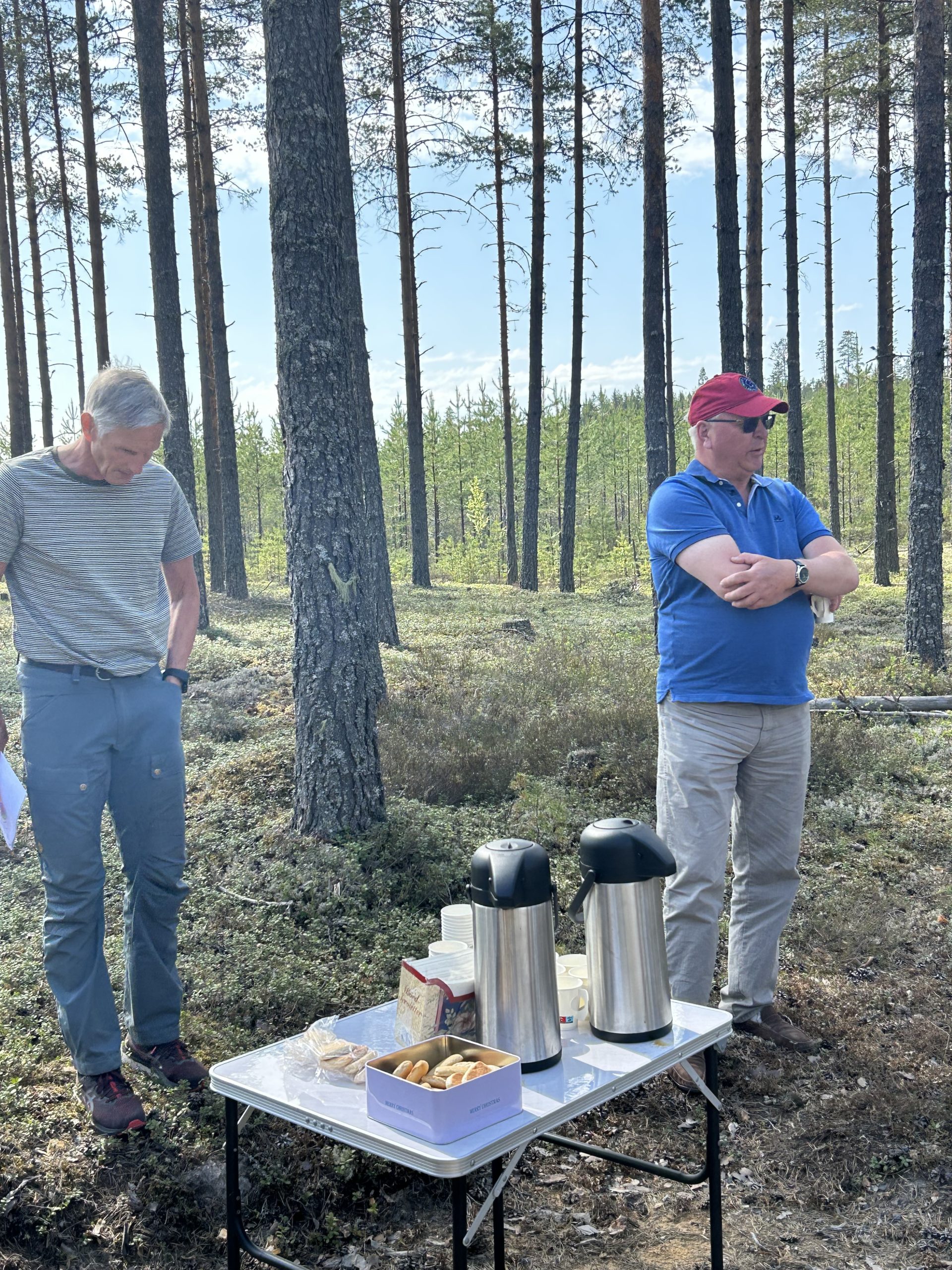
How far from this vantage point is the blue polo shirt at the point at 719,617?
12.0ft

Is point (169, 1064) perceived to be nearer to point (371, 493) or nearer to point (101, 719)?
point (101, 719)

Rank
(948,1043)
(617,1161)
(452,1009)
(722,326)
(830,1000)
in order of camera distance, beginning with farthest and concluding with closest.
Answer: (722,326) < (830,1000) < (948,1043) < (617,1161) < (452,1009)

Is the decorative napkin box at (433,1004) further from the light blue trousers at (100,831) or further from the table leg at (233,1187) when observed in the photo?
the light blue trousers at (100,831)

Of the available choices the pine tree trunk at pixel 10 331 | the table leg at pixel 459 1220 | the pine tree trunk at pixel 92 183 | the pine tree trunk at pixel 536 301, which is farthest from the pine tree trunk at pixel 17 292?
the table leg at pixel 459 1220

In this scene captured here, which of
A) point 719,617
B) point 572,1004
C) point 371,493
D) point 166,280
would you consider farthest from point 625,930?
point 166,280

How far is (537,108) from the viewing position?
65.7ft

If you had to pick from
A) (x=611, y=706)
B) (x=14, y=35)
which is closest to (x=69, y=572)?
(x=611, y=706)

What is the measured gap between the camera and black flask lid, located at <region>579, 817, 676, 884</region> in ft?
8.14

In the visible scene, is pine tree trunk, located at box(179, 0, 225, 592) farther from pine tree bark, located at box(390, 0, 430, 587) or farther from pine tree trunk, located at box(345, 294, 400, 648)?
pine tree trunk, located at box(345, 294, 400, 648)

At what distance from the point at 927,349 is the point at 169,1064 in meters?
10.3

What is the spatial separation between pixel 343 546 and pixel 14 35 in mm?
16835

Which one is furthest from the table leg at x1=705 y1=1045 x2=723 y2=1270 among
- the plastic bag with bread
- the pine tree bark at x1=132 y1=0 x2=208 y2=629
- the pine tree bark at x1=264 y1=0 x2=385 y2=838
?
the pine tree bark at x1=132 y1=0 x2=208 y2=629

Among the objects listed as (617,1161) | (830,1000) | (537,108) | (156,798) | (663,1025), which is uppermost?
(537,108)

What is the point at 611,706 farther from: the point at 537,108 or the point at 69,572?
the point at 537,108
